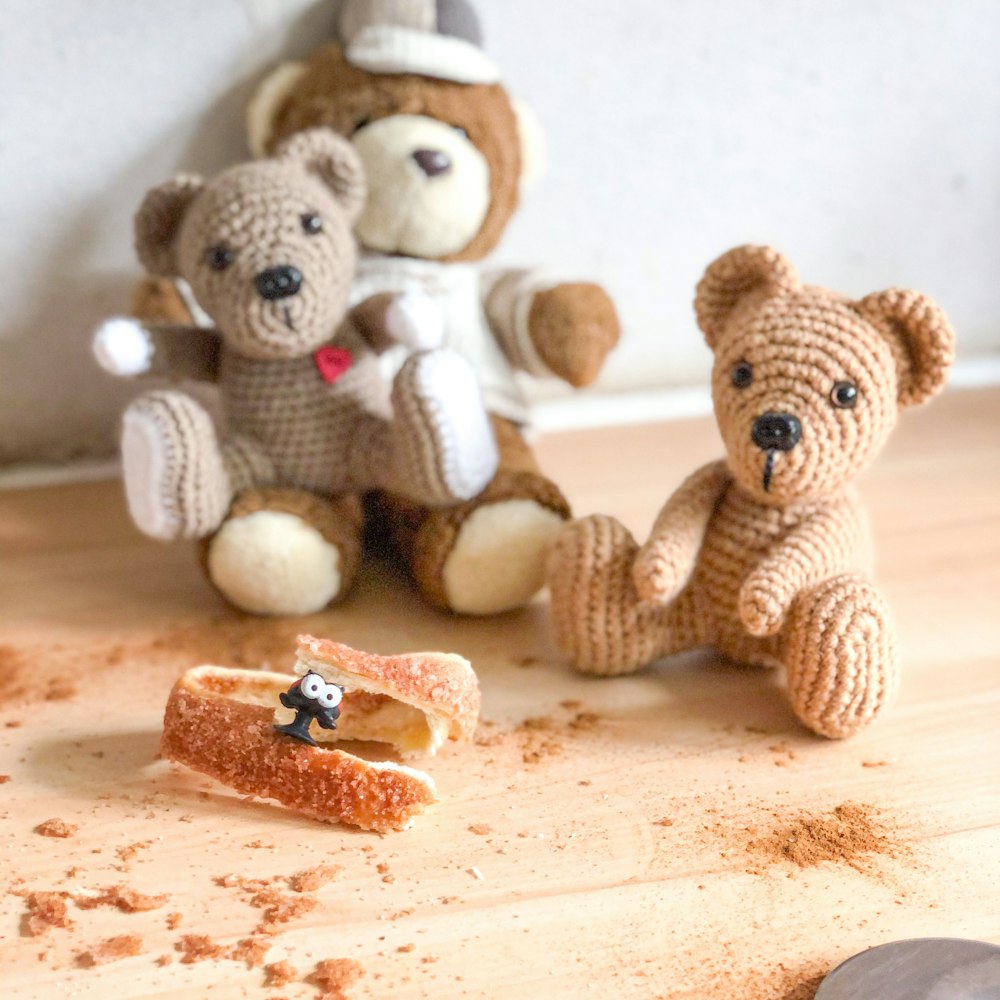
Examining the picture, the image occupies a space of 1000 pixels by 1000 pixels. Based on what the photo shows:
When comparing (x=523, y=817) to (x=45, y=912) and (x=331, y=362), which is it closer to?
(x=45, y=912)

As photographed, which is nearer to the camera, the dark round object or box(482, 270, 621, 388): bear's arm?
the dark round object

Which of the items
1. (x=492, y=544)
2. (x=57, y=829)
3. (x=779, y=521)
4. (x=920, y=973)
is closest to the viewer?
(x=920, y=973)

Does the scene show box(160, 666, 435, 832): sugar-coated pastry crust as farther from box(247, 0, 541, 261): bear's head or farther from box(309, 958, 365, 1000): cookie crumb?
box(247, 0, 541, 261): bear's head

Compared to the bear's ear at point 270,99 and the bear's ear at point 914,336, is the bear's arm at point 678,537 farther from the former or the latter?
the bear's ear at point 270,99

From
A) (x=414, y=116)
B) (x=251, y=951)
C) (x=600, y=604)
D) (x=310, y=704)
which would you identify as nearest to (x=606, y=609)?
(x=600, y=604)

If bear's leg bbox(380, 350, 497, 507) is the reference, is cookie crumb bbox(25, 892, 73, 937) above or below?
below

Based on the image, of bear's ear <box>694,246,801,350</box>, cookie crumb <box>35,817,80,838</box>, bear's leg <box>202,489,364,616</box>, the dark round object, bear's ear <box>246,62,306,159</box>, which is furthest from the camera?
bear's ear <box>246,62,306,159</box>

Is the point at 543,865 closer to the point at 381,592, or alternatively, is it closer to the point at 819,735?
the point at 819,735

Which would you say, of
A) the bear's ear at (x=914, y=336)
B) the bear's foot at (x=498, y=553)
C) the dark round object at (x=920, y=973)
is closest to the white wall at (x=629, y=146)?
the bear's foot at (x=498, y=553)

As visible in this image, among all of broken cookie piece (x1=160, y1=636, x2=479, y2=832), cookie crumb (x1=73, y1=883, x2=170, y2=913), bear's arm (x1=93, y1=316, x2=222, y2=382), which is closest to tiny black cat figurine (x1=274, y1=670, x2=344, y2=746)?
broken cookie piece (x1=160, y1=636, x2=479, y2=832)
